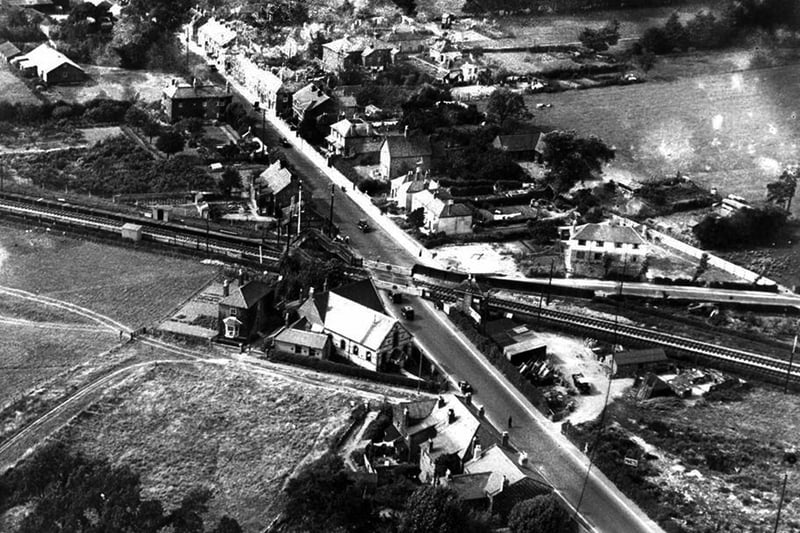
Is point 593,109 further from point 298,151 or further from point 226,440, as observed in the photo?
point 226,440

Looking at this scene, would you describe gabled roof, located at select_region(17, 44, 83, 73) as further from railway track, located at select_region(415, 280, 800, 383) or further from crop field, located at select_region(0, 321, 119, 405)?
railway track, located at select_region(415, 280, 800, 383)

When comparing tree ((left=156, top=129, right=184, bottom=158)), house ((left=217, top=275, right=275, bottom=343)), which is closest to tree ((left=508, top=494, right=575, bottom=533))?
house ((left=217, top=275, right=275, bottom=343))

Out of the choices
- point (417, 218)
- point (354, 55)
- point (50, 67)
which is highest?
point (354, 55)

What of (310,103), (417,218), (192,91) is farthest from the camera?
(310,103)

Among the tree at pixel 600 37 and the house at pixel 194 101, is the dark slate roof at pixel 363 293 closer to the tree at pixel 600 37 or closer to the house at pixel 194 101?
the house at pixel 194 101

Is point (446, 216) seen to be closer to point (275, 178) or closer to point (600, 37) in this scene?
point (275, 178)

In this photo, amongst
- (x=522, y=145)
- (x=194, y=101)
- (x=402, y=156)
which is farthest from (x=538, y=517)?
(x=194, y=101)

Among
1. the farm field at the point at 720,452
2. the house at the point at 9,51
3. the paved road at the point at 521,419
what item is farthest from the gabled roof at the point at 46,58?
the farm field at the point at 720,452
